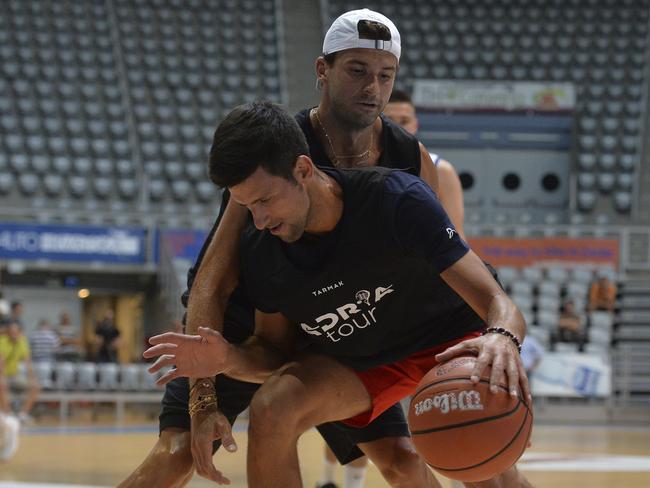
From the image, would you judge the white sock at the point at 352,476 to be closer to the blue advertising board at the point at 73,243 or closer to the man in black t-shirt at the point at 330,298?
the man in black t-shirt at the point at 330,298

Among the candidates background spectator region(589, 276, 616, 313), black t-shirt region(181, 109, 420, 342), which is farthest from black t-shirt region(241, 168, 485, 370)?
background spectator region(589, 276, 616, 313)

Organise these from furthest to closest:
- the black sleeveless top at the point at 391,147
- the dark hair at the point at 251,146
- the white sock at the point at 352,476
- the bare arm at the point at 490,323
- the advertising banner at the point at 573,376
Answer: the advertising banner at the point at 573,376 < the white sock at the point at 352,476 < the black sleeveless top at the point at 391,147 < the dark hair at the point at 251,146 < the bare arm at the point at 490,323

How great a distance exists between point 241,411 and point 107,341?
12.3 meters

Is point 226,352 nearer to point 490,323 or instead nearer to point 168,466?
point 168,466

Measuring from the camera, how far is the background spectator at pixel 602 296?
1603 centimetres

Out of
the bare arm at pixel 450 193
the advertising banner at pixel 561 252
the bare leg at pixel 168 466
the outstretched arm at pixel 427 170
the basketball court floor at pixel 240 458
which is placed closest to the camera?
the bare leg at pixel 168 466

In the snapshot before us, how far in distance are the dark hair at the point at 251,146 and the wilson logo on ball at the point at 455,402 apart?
711 millimetres

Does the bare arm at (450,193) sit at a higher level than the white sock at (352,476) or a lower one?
higher

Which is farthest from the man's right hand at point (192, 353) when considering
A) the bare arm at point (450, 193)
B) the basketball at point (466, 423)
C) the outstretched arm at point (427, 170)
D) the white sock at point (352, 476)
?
the white sock at point (352, 476)

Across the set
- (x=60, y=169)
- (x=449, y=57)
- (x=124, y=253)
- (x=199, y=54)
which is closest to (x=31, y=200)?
(x=60, y=169)

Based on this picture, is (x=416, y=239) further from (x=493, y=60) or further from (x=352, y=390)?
(x=493, y=60)

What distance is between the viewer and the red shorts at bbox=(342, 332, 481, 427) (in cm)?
360

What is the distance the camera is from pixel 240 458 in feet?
29.1

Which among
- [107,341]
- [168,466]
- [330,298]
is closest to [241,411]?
[168,466]
